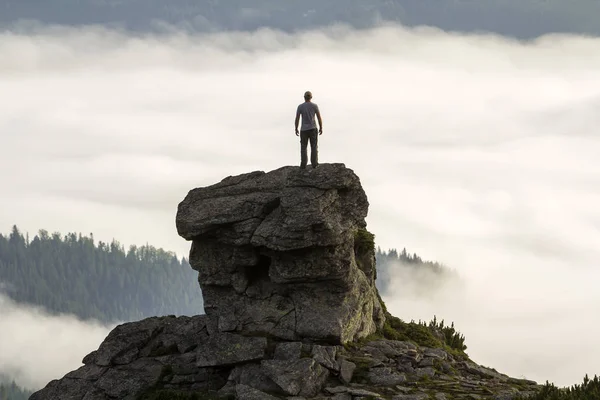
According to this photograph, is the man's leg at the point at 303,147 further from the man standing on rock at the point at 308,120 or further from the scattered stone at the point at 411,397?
the scattered stone at the point at 411,397

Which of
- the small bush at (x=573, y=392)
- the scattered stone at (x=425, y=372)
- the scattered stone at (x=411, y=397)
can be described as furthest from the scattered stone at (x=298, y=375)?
the small bush at (x=573, y=392)

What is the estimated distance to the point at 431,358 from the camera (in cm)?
4319

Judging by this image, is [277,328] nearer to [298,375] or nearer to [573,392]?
[298,375]

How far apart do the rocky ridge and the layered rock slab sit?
60 mm

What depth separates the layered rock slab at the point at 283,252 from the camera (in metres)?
42.2

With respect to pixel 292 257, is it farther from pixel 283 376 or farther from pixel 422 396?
pixel 422 396

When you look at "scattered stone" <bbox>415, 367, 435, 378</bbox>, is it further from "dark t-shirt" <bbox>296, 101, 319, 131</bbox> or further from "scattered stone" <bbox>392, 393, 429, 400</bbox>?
"dark t-shirt" <bbox>296, 101, 319, 131</bbox>

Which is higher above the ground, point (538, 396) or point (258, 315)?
point (258, 315)

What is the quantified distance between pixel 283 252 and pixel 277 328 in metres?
3.84

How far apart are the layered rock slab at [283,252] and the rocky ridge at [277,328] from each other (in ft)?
0.20

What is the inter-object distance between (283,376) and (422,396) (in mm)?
6282

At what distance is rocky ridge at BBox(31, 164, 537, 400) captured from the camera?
3972cm

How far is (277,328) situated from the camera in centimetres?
4291

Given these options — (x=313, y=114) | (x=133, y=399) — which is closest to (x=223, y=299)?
(x=133, y=399)
